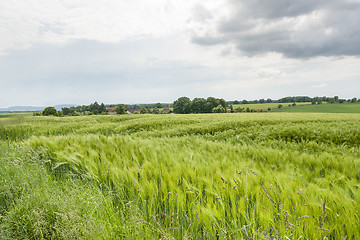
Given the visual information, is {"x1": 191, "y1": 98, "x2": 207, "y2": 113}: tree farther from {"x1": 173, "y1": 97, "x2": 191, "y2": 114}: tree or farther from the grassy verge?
the grassy verge

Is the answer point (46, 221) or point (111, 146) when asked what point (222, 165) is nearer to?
point (46, 221)

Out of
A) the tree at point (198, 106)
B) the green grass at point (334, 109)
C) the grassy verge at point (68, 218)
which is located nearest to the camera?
the grassy verge at point (68, 218)

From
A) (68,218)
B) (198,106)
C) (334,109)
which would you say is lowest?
(334,109)

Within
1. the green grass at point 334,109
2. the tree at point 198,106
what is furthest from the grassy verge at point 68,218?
the tree at point 198,106

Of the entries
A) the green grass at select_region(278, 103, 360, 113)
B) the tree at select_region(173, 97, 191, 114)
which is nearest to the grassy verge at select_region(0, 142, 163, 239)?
the green grass at select_region(278, 103, 360, 113)

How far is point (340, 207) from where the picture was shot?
4.69 feet

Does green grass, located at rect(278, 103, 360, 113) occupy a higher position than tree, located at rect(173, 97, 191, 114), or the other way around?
tree, located at rect(173, 97, 191, 114)

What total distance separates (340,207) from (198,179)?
46.1 inches

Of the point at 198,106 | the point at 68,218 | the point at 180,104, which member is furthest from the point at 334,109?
the point at 68,218

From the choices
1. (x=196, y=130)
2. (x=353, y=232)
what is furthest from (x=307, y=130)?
(x=353, y=232)

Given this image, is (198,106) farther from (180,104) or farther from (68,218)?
(68,218)

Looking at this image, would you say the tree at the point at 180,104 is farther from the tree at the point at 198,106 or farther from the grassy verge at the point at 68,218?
the grassy verge at the point at 68,218

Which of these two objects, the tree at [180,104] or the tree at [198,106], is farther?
the tree at [180,104]

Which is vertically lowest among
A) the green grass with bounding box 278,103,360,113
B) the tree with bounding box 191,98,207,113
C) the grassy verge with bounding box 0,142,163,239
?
the green grass with bounding box 278,103,360,113
